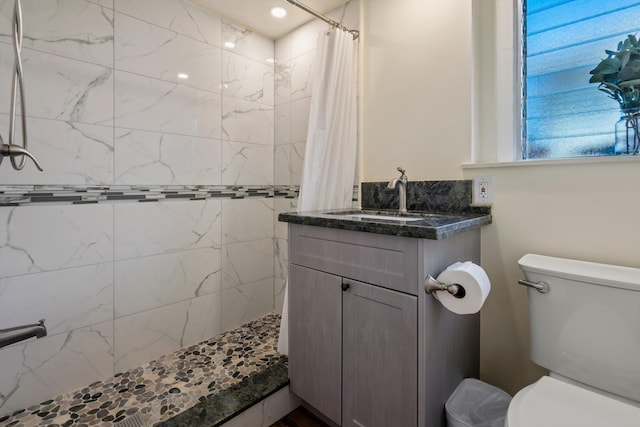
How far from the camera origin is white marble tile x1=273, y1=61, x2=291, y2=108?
2.27m

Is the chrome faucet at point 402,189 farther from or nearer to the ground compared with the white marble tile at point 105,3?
nearer to the ground

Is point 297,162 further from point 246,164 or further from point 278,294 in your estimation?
point 278,294

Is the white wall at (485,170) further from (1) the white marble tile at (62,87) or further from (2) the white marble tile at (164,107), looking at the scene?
(1) the white marble tile at (62,87)

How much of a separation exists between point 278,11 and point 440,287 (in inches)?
77.1

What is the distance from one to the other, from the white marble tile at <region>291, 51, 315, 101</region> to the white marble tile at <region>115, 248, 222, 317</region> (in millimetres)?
1238

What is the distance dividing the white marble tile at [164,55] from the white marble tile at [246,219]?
0.78m

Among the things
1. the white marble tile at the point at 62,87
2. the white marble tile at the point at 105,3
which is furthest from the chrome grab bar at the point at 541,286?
the white marble tile at the point at 105,3

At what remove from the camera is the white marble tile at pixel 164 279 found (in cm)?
169

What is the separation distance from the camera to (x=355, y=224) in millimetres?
1162

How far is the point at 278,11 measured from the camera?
2.00 m

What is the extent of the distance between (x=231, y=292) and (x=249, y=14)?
1.87 m

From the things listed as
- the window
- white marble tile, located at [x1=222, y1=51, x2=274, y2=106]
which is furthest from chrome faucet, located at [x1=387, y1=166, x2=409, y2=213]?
white marble tile, located at [x1=222, y1=51, x2=274, y2=106]

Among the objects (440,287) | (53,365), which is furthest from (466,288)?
(53,365)

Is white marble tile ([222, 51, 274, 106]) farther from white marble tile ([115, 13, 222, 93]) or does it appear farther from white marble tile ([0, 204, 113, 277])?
white marble tile ([0, 204, 113, 277])
